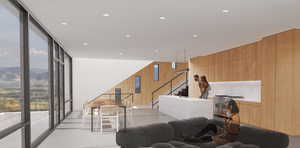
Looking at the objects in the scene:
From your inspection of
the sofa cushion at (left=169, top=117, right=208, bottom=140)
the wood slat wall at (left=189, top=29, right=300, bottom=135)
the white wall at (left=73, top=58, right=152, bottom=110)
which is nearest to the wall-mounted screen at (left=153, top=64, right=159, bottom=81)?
the white wall at (left=73, top=58, right=152, bottom=110)

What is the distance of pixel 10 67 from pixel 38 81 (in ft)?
5.56

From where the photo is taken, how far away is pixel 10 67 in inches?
135

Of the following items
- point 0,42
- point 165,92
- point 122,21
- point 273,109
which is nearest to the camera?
point 0,42

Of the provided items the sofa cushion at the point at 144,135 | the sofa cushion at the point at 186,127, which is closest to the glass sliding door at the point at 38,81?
the sofa cushion at the point at 144,135

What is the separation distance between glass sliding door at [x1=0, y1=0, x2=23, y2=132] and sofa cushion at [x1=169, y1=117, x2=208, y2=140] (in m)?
2.45

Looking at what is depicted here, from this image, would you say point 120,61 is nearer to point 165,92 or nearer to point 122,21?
point 165,92

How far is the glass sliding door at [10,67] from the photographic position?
3152 mm

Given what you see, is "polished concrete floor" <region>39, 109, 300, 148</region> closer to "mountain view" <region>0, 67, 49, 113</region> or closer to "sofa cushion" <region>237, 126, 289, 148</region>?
"mountain view" <region>0, 67, 49, 113</region>

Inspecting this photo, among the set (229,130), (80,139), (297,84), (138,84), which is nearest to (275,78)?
(297,84)

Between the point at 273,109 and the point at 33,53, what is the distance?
6.20m

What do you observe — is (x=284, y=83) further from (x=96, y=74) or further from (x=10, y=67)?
(x=96, y=74)

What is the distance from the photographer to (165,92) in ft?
45.1

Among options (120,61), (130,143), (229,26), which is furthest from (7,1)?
(120,61)

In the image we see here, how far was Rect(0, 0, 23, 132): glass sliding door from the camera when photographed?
3152 millimetres
